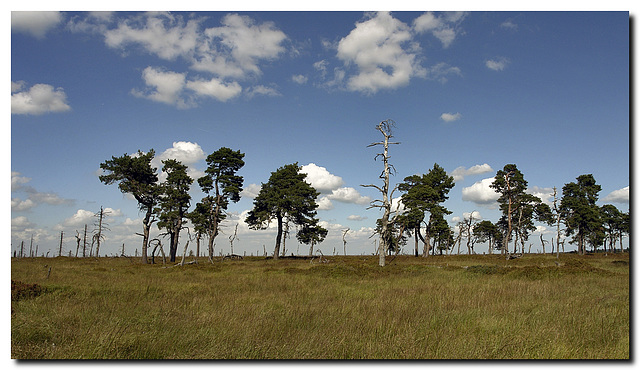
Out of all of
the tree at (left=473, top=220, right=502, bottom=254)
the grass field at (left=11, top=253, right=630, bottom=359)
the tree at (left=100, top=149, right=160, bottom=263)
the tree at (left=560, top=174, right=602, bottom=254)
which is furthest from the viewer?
the tree at (left=473, top=220, right=502, bottom=254)

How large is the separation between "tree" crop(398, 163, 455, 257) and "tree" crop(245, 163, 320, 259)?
38.4ft

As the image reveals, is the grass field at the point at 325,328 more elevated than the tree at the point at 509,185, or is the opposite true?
the tree at the point at 509,185

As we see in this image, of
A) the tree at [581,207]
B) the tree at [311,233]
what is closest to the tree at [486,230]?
the tree at [581,207]

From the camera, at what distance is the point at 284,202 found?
40469mm

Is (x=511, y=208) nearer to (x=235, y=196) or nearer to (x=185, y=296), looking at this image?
(x=235, y=196)

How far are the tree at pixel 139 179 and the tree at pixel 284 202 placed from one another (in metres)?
11.2

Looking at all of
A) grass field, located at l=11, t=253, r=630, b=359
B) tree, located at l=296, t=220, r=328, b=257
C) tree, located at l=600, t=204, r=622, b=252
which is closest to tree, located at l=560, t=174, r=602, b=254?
tree, located at l=600, t=204, r=622, b=252

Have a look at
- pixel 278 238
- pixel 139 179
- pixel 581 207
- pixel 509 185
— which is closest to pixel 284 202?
pixel 278 238

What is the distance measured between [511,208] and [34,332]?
155ft

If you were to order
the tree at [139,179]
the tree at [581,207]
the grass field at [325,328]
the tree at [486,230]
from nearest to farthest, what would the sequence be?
the grass field at [325,328]
the tree at [139,179]
the tree at [581,207]
the tree at [486,230]

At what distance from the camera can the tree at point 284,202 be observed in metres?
41.0

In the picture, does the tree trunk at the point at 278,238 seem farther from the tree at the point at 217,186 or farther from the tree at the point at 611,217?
the tree at the point at 611,217

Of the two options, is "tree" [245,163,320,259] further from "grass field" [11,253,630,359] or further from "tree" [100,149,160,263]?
"grass field" [11,253,630,359]

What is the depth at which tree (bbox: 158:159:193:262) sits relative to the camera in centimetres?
3662
